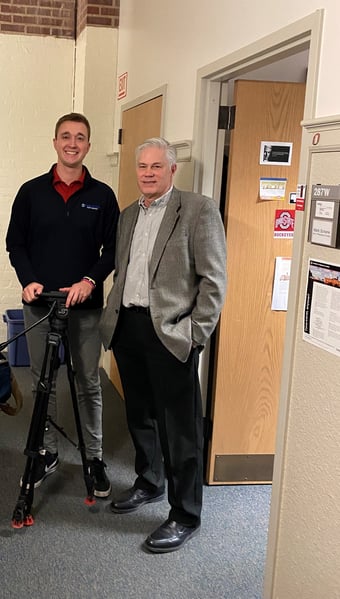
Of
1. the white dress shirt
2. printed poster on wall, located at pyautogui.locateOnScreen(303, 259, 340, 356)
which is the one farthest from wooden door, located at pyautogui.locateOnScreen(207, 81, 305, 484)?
printed poster on wall, located at pyautogui.locateOnScreen(303, 259, 340, 356)

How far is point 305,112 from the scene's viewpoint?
6.09 ft

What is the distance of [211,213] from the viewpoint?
2.35 m

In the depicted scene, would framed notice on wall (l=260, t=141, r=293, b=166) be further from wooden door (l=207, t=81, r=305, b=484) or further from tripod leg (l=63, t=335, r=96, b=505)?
tripod leg (l=63, t=335, r=96, b=505)

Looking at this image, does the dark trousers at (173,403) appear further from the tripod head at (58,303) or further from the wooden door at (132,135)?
the wooden door at (132,135)

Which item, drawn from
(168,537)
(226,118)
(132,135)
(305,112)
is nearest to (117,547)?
(168,537)

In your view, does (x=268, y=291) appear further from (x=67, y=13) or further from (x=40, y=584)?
(x=67, y=13)

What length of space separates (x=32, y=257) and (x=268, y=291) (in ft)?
3.73

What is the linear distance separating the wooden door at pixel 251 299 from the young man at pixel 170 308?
1.64ft

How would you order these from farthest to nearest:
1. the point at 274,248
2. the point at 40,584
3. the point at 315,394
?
1. the point at 274,248
2. the point at 40,584
3. the point at 315,394

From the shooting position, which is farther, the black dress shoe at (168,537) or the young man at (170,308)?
the black dress shoe at (168,537)

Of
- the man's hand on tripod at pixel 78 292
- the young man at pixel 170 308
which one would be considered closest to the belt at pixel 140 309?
the young man at pixel 170 308

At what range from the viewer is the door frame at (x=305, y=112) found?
1.83 m

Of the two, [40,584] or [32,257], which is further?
[32,257]

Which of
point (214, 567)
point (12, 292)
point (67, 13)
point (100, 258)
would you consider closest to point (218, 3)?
point (100, 258)
